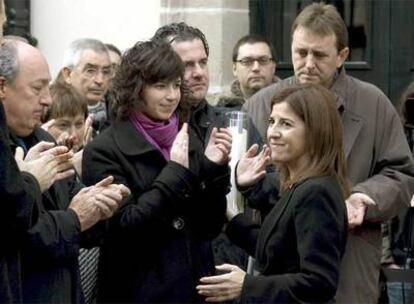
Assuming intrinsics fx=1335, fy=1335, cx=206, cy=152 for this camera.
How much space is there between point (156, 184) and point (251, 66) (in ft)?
9.13

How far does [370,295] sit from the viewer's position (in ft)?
18.8

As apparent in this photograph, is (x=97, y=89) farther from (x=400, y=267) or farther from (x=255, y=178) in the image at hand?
(x=255, y=178)

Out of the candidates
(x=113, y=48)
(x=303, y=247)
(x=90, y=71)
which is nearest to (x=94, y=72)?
(x=90, y=71)

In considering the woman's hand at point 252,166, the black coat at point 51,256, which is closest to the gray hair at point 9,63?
the black coat at point 51,256

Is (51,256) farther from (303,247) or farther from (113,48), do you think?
(113,48)

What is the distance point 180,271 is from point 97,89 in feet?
9.27

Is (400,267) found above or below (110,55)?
below

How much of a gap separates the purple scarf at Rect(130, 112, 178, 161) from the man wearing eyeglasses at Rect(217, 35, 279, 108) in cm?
226

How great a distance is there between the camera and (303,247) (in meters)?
4.69

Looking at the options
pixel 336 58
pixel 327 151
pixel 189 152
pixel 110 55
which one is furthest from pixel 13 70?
pixel 110 55

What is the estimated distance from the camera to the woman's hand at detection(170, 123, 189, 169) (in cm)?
533

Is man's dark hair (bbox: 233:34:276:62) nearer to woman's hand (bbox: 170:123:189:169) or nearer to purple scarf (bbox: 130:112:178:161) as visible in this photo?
purple scarf (bbox: 130:112:178:161)

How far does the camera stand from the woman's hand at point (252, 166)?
18.0ft

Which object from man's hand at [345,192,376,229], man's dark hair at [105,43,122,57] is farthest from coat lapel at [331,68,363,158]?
man's dark hair at [105,43,122,57]
